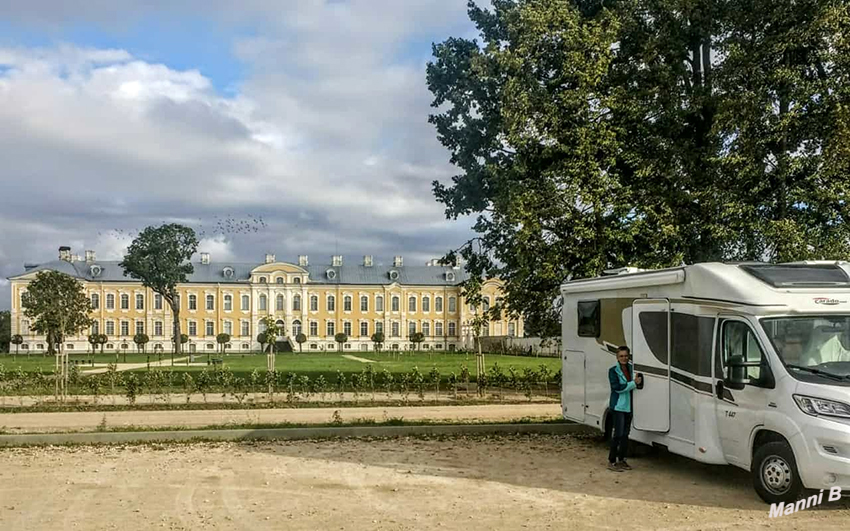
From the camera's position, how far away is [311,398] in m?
21.7

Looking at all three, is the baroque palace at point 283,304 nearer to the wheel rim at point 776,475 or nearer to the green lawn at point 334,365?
the green lawn at point 334,365

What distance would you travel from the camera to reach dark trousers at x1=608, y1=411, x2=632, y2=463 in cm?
1066

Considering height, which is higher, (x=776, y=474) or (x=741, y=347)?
(x=741, y=347)

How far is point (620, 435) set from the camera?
425 inches

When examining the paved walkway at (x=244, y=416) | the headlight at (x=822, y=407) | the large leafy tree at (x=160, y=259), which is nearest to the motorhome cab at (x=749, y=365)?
the headlight at (x=822, y=407)

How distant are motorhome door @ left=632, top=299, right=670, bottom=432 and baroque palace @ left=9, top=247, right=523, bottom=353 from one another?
251 feet

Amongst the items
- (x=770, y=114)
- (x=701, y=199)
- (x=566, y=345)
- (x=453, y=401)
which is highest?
(x=770, y=114)

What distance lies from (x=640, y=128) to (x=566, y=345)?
8664mm

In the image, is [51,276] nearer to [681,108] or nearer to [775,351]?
[681,108]

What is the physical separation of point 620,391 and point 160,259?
240 feet

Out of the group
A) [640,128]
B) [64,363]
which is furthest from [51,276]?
[640,128]

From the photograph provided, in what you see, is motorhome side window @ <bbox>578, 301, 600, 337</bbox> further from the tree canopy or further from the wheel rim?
the tree canopy

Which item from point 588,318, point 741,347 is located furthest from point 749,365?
point 588,318

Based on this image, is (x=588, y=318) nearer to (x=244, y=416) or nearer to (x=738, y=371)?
(x=738, y=371)
